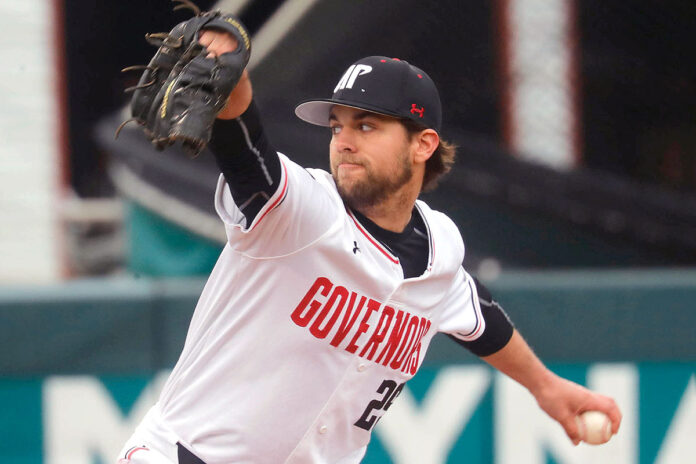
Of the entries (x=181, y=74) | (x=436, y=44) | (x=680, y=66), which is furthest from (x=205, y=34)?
(x=680, y=66)

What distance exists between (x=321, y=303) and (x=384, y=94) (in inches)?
20.3

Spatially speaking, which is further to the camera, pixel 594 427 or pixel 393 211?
pixel 594 427

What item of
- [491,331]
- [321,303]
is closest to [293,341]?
[321,303]

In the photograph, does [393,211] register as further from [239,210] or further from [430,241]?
[239,210]

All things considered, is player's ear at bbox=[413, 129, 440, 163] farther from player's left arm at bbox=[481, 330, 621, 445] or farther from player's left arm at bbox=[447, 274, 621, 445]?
player's left arm at bbox=[481, 330, 621, 445]

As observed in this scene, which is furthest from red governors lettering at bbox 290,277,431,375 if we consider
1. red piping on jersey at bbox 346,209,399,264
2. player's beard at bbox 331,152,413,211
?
player's beard at bbox 331,152,413,211

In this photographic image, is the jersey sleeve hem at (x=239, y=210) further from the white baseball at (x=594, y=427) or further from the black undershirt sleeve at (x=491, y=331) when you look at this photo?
the white baseball at (x=594, y=427)

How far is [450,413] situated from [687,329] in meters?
1.07

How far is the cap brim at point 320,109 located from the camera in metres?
2.24

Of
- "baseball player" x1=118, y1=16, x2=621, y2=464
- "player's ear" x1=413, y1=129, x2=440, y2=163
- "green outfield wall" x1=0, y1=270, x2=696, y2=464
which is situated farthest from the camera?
"green outfield wall" x1=0, y1=270, x2=696, y2=464

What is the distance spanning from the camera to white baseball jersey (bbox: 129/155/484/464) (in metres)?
2.11

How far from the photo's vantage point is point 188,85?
5.60 ft

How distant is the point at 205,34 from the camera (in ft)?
5.88

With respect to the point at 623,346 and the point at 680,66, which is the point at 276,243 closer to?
the point at 623,346
